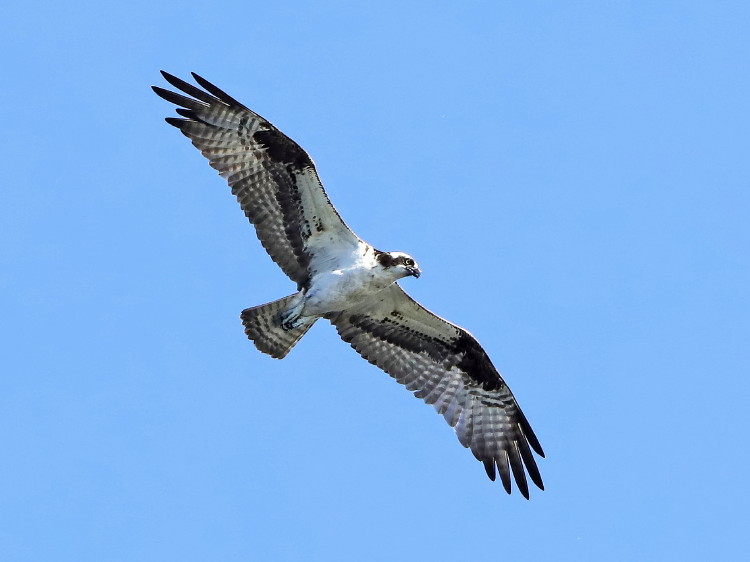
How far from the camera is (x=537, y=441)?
15820 millimetres

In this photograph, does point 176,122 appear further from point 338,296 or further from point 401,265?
point 401,265

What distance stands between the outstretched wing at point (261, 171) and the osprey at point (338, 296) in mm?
11

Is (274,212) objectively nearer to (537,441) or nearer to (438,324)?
(438,324)

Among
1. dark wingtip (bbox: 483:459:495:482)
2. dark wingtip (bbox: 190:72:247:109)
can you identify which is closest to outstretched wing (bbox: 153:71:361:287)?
dark wingtip (bbox: 190:72:247:109)

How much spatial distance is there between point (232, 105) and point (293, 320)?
8.11 ft

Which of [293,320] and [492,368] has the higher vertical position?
[492,368]

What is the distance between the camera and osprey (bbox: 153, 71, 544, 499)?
14.5m

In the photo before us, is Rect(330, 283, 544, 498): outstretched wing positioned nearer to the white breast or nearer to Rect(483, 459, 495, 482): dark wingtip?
Rect(483, 459, 495, 482): dark wingtip

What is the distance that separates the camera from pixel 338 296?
14594 millimetres

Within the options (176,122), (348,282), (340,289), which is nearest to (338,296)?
(340,289)

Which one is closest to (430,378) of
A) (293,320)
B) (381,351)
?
(381,351)

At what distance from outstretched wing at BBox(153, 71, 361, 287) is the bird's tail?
0.59m

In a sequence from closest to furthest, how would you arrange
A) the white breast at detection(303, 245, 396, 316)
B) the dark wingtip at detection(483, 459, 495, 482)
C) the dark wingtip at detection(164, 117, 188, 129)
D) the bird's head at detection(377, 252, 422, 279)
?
the bird's head at detection(377, 252, 422, 279) → the white breast at detection(303, 245, 396, 316) → the dark wingtip at detection(164, 117, 188, 129) → the dark wingtip at detection(483, 459, 495, 482)

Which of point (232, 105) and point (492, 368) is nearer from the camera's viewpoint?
point (232, 105)
